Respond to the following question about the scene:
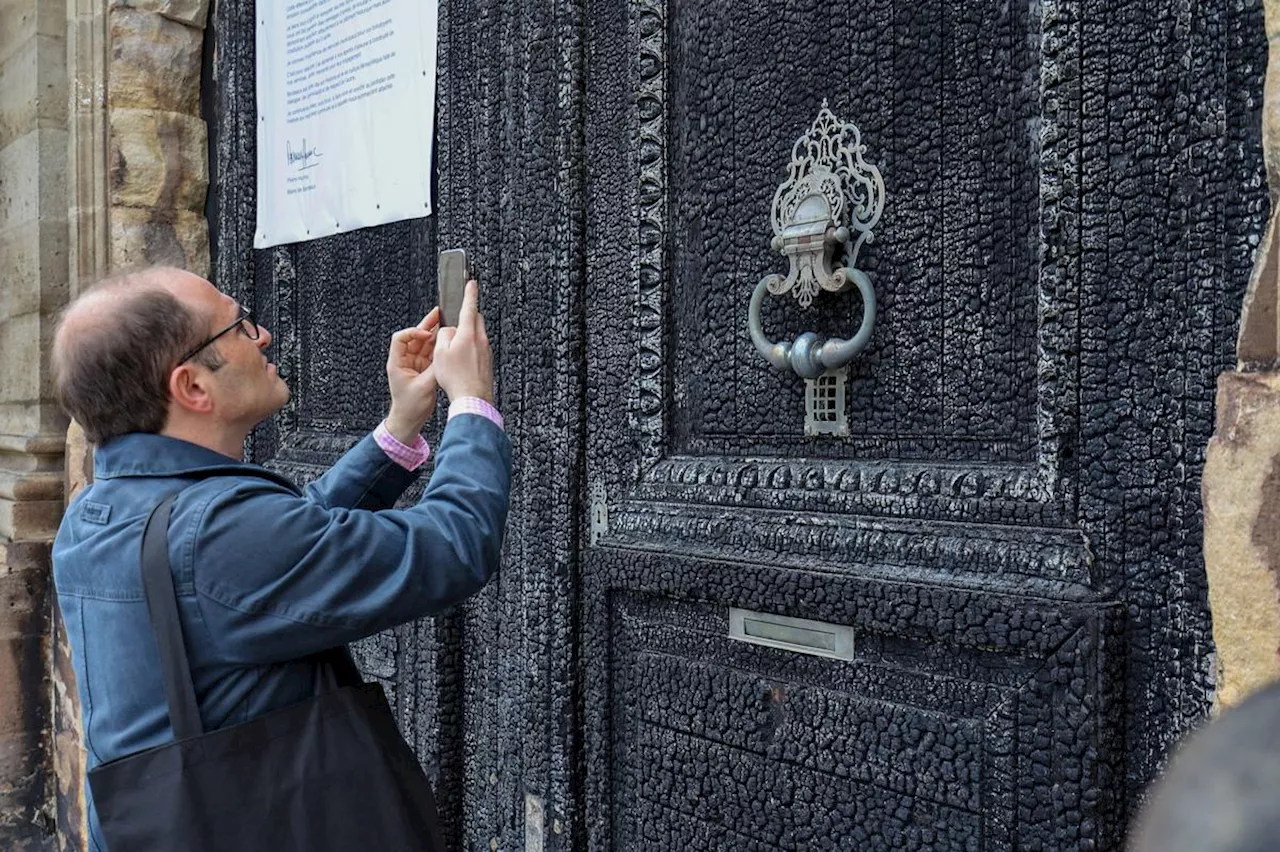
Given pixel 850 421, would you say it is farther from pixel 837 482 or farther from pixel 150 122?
pixel 150 122

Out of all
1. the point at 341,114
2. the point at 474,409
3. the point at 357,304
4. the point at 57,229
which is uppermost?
the point at 341,114

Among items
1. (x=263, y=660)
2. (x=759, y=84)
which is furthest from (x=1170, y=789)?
(x=759, y=84)

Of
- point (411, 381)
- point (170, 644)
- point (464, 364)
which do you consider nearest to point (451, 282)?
point (411, 381)

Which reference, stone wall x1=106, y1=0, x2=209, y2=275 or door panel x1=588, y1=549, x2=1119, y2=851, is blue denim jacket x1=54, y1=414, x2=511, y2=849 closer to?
door panel x1=588, y1=549, x2=1119, y2=851

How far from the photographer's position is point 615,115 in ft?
5.33

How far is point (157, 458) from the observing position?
1179 mm

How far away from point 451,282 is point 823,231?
2.04 ft

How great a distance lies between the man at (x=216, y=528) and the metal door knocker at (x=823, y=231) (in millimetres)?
369

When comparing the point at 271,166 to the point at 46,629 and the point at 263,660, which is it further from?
the point at 263,660

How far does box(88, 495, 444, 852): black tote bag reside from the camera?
1062 millimetres

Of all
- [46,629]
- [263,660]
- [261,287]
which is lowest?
[46,629]

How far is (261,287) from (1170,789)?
234 centimetres

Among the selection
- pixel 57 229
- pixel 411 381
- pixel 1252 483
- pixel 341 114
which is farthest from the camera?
pixel 57 229
